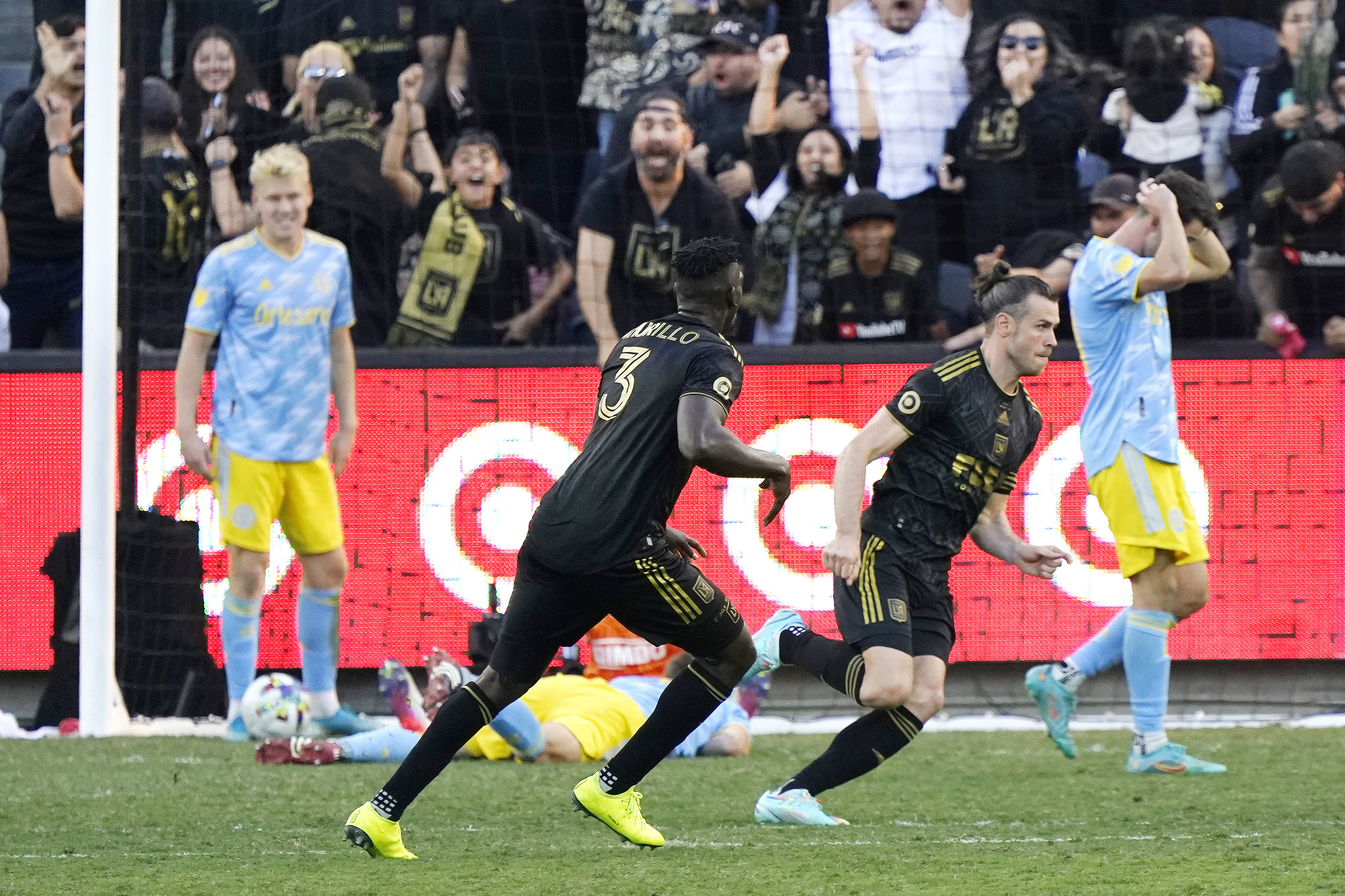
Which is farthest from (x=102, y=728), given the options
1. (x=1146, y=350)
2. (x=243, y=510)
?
(x=1146, y=350)

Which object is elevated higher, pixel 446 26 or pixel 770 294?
pixel 446 26

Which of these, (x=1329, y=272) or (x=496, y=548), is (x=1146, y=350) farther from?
(x=496, y=548)

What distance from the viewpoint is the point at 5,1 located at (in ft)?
29.4

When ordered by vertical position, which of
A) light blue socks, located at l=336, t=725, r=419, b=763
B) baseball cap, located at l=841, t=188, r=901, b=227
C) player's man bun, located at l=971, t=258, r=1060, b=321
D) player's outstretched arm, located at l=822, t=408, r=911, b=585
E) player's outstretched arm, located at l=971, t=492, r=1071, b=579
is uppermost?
baseball cap, located at l=841, t=188, r=901, b=227

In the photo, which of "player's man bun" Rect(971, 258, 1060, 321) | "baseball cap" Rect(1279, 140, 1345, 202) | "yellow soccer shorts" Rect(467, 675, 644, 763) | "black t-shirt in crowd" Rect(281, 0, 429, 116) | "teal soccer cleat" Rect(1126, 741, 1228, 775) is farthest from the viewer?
"black t-shirt in crowd" Rect(281, 0, 429, 116)

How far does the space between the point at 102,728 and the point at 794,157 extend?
4.26 metres

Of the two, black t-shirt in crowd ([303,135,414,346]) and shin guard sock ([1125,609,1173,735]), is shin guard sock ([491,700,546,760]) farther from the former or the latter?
black t-shirt in crowd ([303,135,414,346])

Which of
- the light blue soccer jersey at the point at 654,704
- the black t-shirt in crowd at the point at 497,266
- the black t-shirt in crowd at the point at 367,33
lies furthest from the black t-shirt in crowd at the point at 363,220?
the light blue soccer jersey at the point at 654,704

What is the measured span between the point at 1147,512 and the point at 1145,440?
0.26 m

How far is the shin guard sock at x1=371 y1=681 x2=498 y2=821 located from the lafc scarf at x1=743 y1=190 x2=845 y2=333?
446 cm

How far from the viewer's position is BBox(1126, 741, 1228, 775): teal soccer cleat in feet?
21.0

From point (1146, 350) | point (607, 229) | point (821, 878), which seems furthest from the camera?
point (607, 229)

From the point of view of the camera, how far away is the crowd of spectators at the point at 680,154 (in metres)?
8.56

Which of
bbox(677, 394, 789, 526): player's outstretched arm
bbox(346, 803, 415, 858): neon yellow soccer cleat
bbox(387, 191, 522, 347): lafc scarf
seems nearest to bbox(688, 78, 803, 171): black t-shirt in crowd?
bbox(387, 191, 522, 347): lafc scarf
